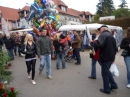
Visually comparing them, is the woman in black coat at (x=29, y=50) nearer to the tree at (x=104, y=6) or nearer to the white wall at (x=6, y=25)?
the white wall at (x=6, y=25)

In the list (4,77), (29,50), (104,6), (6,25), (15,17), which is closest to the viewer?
(4,77)

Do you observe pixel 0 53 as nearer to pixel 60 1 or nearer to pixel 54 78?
pixel 54 78

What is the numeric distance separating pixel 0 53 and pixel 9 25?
4891 cm

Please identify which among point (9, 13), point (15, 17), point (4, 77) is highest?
point (9, 13)

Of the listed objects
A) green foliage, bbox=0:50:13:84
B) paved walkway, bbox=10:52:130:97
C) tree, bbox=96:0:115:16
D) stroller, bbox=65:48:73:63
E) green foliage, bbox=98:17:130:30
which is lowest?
paved walkway, bbox=10:52:130:97

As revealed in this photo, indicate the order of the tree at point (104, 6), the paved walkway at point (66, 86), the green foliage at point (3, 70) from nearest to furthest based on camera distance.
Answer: the green foliage at point (3, 70), the paved walkway at point (66, 86), the tree at point (104, 6)

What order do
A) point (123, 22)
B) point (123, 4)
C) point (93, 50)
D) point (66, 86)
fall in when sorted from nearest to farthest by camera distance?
point (93, 50)
point (66, 86)
point (123, 22)
point (123, 4)

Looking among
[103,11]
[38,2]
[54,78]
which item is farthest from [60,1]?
[54,78]

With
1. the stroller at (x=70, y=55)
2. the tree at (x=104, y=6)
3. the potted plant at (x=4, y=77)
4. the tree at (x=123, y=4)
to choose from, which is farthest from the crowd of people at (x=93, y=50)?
the tree at (x=123, y=4)

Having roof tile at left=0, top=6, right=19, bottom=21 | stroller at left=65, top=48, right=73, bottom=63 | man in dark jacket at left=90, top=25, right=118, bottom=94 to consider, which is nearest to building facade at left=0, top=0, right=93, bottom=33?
roof tile at left=0, top=6, right=19, bottom=21

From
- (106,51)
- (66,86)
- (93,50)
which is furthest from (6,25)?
(106,51)

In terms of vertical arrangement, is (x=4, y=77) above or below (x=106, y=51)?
below

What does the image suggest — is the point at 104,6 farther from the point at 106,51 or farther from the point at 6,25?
the point at 106,51

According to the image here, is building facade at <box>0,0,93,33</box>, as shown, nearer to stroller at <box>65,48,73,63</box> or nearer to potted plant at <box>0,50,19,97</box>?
stroller at <box>65,48,73,63</box>
